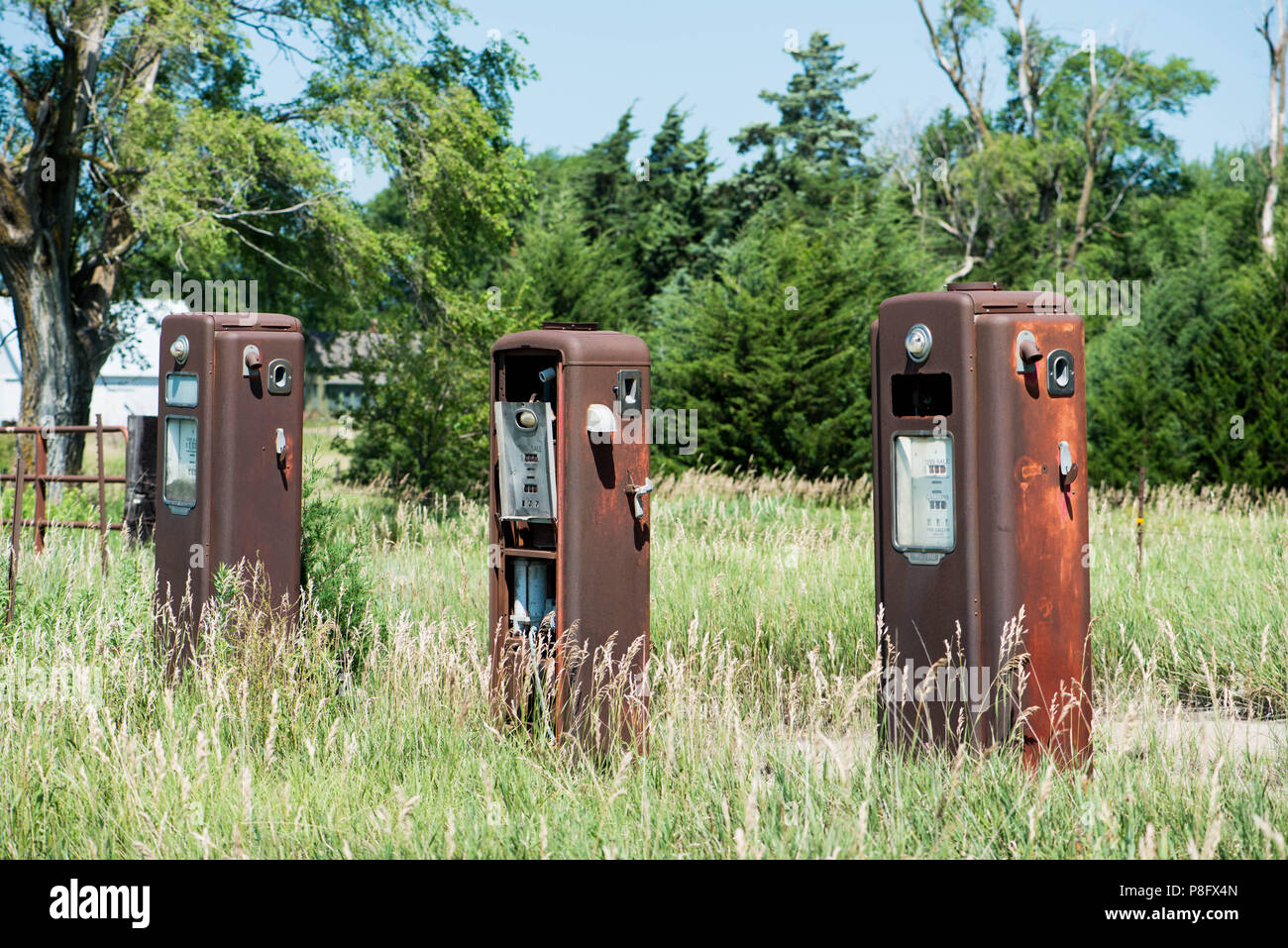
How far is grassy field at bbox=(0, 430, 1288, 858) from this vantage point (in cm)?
327

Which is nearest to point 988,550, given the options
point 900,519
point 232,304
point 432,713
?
point 900,519

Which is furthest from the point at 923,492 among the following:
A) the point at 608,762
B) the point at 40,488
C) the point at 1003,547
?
A: the point at 40,488

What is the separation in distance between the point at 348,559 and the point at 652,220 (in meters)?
25.4

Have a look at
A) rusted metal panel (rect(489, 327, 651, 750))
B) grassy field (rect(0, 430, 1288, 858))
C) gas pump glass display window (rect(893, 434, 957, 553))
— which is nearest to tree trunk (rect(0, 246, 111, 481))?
grassy field (rect(0, 430, 1288, 858))

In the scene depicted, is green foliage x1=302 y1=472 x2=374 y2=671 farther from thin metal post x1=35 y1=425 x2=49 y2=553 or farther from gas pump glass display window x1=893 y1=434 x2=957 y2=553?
thin metal post x1=35 y1=425 x2=49 y2=553

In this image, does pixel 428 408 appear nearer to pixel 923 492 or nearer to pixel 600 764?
pixel 600 764

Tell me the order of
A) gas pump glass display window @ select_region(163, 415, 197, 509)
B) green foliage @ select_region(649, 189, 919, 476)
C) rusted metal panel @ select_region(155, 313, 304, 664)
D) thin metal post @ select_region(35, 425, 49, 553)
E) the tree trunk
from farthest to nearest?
1. green foliage @ select_region(649, 189, 919, 476)
2. the tree trunk
3. thin metal post @ select_region(35, 425, 49, 553)
4. gas pump glass display window @ select_region(163, 415, 197, 509)
5. rusted metal panel @ select_region(155, 313, 304, 664)

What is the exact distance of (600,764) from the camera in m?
4.43

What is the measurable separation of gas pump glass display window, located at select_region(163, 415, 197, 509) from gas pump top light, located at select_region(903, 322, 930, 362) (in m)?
3.42

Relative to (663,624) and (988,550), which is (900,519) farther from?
(663,624)

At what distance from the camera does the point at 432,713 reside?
4.59 meters

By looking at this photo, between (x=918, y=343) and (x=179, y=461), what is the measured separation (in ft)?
11.9

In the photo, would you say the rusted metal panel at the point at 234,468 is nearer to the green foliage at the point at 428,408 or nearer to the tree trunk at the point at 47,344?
the green foliage at the point at 428,408

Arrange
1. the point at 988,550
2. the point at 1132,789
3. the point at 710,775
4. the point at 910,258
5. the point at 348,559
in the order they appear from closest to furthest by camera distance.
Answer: the point at 1132,789, the point at 710,775, the point at 988,550, the point at 348,559, the point at 910,258
